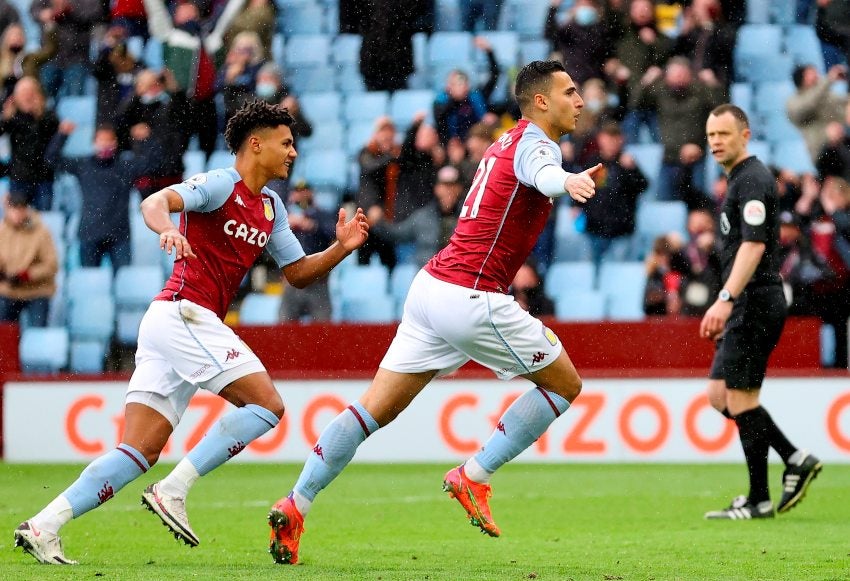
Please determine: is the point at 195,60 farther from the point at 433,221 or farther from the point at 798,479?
the point at 798,479

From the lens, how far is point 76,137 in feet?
54.7

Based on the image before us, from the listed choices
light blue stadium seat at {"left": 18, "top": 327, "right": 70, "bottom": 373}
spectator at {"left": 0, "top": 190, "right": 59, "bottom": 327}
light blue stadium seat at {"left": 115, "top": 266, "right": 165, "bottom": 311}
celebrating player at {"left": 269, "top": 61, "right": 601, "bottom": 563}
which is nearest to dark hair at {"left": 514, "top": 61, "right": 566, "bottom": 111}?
celebrating player at {"left": 269, "top": 61, "right": 601, "bottom": 563}

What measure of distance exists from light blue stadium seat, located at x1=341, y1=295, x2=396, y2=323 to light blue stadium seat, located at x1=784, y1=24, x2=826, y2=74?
16.5 ft

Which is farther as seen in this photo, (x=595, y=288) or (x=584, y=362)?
(x=595, y=288)

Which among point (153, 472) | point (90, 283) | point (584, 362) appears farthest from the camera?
point (90, 283)

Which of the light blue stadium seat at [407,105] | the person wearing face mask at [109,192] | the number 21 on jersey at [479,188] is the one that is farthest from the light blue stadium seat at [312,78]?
the number 21 on jersey at [479,188]

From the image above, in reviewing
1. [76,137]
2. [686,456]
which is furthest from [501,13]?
[686,456]

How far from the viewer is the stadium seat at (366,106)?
641 inches

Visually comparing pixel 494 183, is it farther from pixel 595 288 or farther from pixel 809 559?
pixel 595 288

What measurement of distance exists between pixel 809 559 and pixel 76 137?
40.0 feet

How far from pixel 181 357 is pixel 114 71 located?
35.2 feet

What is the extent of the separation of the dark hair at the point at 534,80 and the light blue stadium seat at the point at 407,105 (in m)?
9.34

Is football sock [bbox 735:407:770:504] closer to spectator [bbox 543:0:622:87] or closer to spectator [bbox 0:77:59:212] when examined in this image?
spectator [bbox 543:0:622:87]

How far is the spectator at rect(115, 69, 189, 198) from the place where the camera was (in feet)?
49.9
